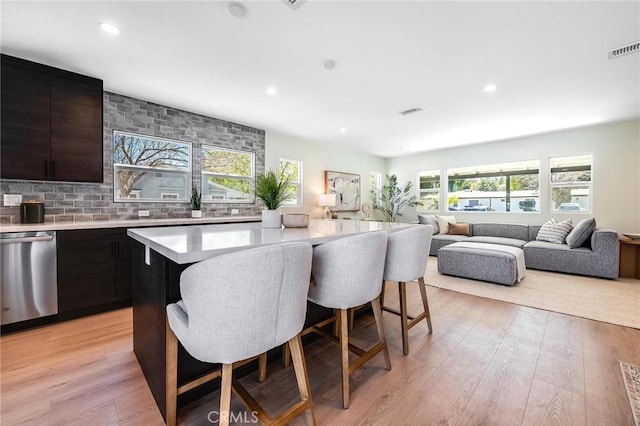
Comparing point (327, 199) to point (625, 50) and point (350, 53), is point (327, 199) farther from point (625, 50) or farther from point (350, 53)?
point (625, 50)

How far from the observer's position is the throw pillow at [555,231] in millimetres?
4582

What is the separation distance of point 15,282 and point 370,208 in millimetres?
6548

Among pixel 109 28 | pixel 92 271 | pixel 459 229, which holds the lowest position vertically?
pixel 92 271

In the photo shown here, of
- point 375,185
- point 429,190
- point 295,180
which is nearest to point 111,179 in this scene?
point 295,180

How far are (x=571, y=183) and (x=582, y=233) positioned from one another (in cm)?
148

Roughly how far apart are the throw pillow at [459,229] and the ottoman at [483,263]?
177cm

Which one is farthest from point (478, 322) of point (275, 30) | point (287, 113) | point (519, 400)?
point (287, 113)

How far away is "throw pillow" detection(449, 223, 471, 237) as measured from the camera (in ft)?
19.1

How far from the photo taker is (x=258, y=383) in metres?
1.65

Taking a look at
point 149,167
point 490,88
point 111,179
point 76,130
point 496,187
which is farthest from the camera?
point 496,187

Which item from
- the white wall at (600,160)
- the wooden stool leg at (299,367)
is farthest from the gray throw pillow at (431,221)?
the wooden stool leg at (299,367)

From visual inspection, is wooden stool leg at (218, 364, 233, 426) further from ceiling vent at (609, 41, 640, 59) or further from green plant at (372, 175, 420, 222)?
green plant at (372, 175, 420, 222)

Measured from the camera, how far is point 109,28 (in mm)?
2102

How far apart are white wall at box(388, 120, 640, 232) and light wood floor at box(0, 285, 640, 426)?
11.4ft
